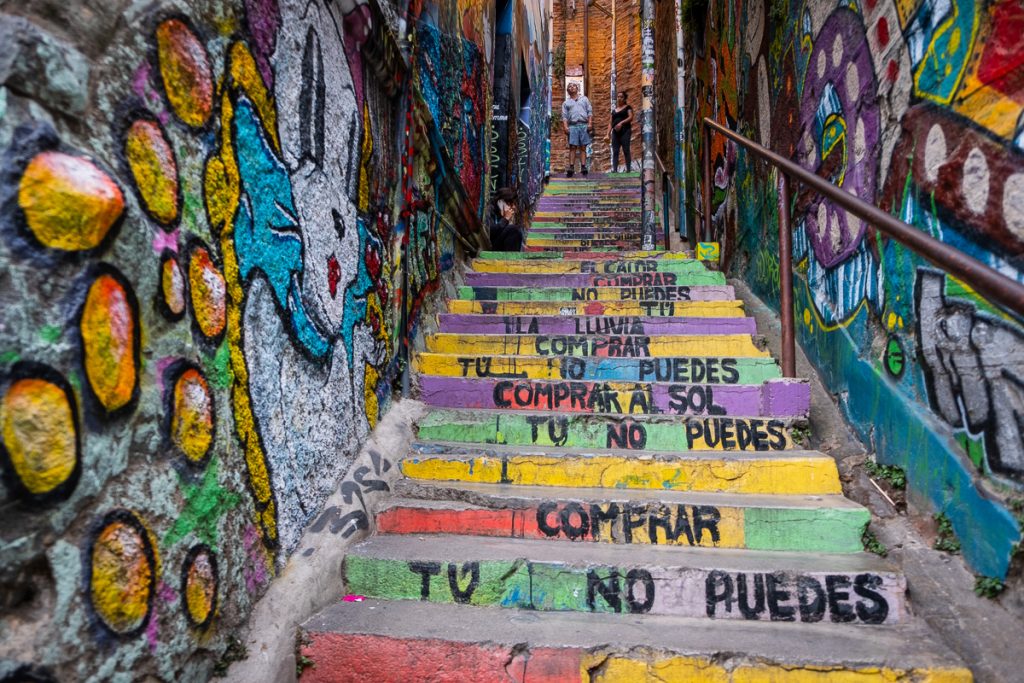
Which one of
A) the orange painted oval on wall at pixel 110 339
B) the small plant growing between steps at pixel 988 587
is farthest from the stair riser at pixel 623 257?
the orange painted oval on wall at pixel 110 339

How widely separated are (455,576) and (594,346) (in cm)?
192

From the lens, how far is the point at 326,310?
245 centimetres

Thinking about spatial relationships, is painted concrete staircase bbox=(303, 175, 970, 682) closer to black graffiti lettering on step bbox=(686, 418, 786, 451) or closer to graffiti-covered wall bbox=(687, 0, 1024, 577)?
black graffiti lettering on step bbox=(686, 418, 786, 451)

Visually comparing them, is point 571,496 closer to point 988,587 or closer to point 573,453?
point 573,453

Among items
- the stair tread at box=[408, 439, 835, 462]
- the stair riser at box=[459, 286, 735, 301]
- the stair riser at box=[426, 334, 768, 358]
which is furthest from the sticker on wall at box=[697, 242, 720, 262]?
the stair tread at box=[408, 439, 835, 462]

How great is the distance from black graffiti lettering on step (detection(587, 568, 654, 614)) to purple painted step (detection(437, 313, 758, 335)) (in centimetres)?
204

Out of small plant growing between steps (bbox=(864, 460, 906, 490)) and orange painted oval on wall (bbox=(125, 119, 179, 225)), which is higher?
orange painted oval on wall (bbox=(125, 119, 179, 225))

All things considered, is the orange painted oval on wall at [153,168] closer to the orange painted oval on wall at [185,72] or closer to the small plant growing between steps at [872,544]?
the orange painted oval on wall at [185,72]

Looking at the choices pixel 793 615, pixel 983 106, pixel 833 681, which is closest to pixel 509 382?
pixel 793 615

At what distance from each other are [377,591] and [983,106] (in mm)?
2667

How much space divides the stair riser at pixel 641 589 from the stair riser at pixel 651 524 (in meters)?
0.27

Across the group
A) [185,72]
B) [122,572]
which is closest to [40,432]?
[122,572]

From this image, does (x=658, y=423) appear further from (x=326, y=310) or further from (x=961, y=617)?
(x=326, y=310)

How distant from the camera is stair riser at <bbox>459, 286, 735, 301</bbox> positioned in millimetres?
4320
